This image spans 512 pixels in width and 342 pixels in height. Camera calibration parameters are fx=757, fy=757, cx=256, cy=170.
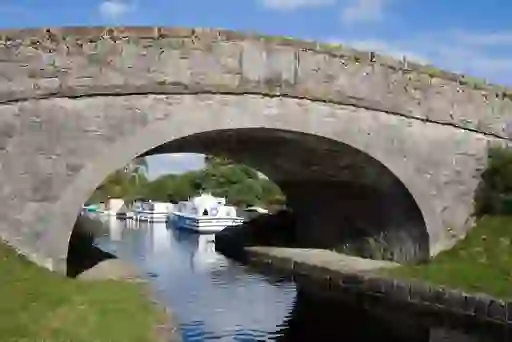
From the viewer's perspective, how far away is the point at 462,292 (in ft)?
55.9

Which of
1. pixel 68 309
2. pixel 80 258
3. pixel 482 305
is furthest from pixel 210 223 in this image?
pixel 68 309

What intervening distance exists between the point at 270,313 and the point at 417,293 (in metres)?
3.58

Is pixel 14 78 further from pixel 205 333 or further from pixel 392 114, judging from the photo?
pixel 392 114

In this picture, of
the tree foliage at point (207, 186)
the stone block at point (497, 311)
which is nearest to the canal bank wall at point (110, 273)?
the stone block at point (497, 311)

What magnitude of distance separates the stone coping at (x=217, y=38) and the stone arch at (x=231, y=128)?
1.54 m

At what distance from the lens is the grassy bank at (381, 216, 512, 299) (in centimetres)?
1752

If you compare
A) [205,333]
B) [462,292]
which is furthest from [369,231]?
[205,333]

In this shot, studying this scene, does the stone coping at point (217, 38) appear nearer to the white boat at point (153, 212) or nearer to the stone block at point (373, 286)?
the stone block at point (373, 286)

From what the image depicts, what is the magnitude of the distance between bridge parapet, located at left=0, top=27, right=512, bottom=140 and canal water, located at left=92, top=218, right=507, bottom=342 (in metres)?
5.51

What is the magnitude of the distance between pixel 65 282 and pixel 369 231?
39.7ft

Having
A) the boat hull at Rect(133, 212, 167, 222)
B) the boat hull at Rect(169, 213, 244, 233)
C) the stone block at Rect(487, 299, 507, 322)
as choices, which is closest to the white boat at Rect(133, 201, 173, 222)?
the boat hull at Rect(133, 212, 167, 222)

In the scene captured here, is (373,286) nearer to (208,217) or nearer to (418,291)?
(418,291)

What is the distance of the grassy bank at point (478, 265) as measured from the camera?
1752cm

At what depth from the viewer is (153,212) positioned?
235 feet
